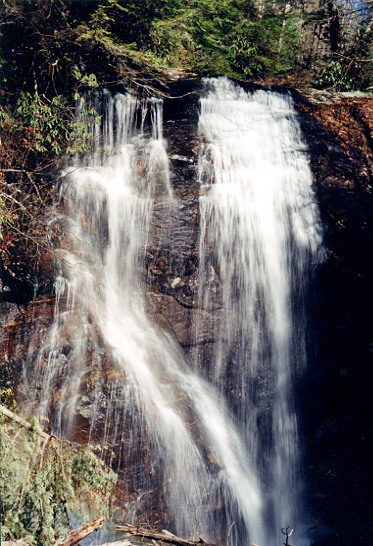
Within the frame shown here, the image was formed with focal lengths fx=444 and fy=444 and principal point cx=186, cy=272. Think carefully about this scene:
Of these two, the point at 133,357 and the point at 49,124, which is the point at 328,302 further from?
the point at 49,124

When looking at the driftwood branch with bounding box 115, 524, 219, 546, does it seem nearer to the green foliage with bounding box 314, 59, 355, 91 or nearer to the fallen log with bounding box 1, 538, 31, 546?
the fallen log with bounding box 1, 538, 31, 546

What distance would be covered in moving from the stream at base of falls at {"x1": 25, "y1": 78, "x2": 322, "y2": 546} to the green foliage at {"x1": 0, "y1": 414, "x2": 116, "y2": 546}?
2.08 feet

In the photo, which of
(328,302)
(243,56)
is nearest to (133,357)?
(328,302)

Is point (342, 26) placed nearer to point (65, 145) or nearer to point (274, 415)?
point (65, 145)

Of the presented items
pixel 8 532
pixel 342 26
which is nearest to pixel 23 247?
pixel 8 532

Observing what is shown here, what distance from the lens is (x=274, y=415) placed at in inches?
270

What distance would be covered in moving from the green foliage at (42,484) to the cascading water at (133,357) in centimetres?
67

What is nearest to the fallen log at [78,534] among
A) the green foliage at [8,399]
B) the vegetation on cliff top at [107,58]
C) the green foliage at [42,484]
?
the green foliage at [42,484]

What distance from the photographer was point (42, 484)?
4465 mm

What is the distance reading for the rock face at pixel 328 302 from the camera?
6.66 metres

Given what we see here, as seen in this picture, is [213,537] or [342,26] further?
[342,26]

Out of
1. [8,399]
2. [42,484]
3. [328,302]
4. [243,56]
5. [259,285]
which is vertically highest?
[243,56]

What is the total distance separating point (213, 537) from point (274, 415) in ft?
6.23

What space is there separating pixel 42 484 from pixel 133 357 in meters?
2.00
